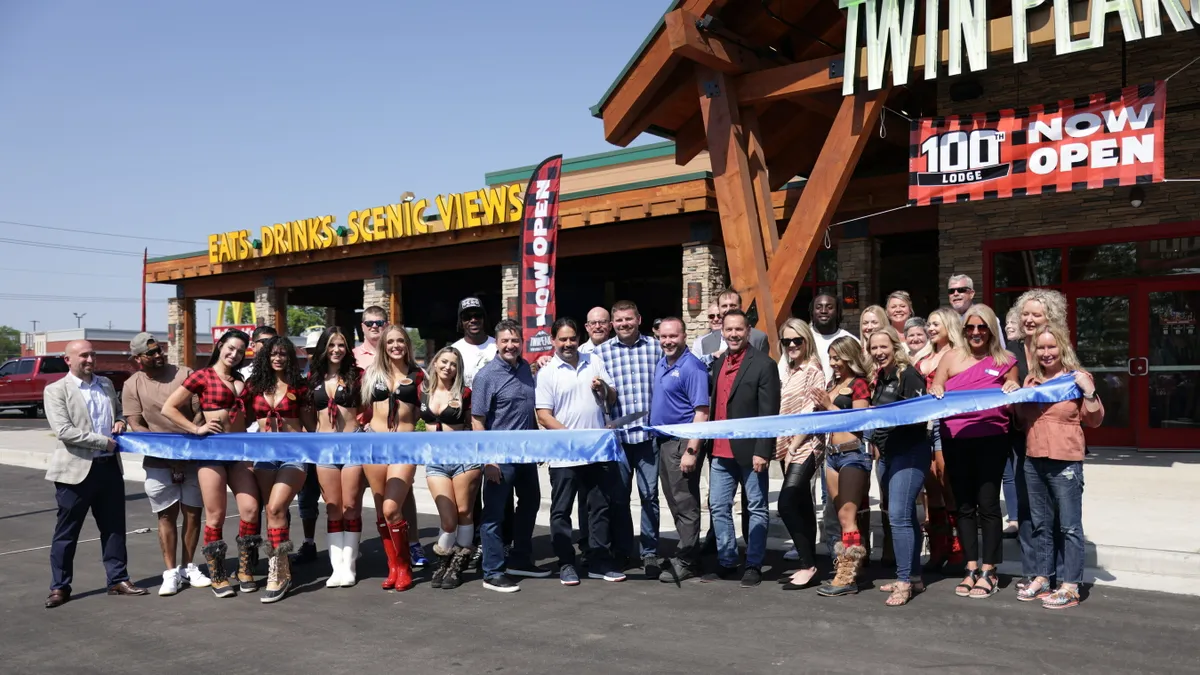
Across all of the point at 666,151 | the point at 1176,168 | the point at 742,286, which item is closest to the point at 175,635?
the point at 742,286

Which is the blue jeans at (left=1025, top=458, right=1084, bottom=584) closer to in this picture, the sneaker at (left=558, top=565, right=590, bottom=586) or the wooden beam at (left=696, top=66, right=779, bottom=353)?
the sneaker at (left=558, top=565, right=590, bottom=586)

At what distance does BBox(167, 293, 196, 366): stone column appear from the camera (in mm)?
28312

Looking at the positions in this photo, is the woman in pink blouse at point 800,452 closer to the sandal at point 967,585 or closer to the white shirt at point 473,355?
the sandal at point 967,585

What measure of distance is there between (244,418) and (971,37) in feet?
30.3

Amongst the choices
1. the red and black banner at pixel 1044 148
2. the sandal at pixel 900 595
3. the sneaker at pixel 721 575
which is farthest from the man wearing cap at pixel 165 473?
the red and black banner at pixel 1044 148

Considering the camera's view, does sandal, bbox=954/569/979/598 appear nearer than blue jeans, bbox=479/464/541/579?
Yes

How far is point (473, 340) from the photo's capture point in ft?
25.7

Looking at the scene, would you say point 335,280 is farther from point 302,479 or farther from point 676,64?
→ point 302,479

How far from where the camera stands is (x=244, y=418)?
697 cm

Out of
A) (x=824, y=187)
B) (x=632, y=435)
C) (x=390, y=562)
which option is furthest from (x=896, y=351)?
(x=824, y=187)

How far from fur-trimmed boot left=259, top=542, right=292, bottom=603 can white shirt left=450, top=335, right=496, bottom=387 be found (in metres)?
1.90

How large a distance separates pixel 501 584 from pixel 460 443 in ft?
3.45

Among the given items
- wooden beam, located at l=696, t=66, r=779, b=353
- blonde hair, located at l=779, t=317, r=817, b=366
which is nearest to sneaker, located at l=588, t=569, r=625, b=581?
blonde hair, located at l=779, t=317, r=817, b=366

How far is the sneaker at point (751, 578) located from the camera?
21.6 ft
